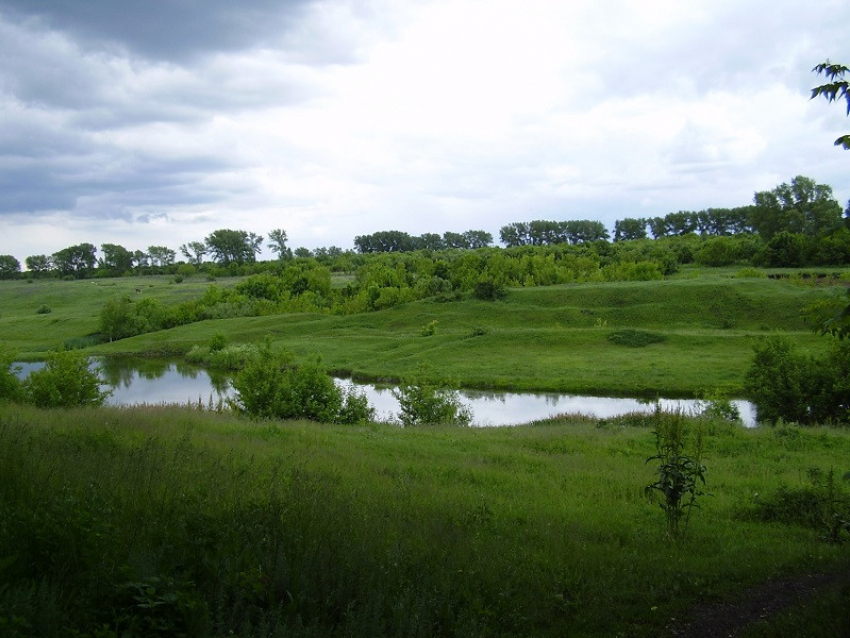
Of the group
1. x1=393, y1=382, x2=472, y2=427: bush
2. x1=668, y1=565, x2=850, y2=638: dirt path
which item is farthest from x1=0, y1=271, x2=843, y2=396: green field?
x1=668, y1=565, x2=850, y2=638: dirt path

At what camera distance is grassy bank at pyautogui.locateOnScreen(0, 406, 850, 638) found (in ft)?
14.6

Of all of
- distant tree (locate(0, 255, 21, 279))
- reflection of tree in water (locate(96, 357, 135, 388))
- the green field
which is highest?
distant tree (locate(0, 255, 21, 279))

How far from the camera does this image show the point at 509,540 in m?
8.05

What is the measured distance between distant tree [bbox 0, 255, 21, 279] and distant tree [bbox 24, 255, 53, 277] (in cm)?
309

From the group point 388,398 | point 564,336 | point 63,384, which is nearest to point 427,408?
point 388,398

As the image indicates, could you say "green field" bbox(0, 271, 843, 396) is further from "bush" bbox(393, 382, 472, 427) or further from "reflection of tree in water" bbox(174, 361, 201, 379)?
"bush" bbox(393, 382, 472, 427)

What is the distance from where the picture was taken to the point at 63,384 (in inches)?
1078

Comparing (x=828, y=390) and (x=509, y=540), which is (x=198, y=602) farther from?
(x=828, y=390)

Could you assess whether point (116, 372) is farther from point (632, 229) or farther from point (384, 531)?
point (632, 229)

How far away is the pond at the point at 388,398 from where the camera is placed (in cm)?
3747

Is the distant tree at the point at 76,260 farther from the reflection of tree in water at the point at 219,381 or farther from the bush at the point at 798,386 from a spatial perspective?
the bush at the point at 798,386

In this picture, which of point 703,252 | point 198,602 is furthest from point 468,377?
point 703,252

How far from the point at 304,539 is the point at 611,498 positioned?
7.44 metres

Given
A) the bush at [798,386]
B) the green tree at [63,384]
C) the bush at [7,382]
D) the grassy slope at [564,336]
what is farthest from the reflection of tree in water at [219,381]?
the bush at [798,386]
